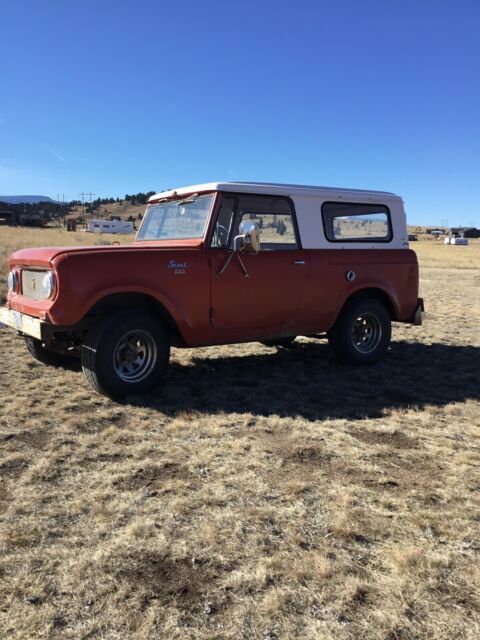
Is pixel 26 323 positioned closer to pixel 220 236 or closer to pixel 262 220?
pixel 220 236

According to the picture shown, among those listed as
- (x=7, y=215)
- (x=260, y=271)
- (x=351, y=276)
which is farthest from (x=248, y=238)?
(x=7, y=215)

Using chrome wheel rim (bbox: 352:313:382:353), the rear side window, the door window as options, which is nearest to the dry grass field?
→ chrome wheel rim (bbox: 352:313:382:353)

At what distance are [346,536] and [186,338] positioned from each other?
9.55ft

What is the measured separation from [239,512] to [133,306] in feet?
8.61

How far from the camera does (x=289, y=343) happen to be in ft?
26.3

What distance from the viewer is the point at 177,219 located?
6.05 metres

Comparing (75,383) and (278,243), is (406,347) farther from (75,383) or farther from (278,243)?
(75,383)

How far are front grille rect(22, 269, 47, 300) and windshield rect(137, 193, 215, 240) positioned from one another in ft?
5.14

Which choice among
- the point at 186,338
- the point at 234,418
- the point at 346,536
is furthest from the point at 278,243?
the point at 346,536

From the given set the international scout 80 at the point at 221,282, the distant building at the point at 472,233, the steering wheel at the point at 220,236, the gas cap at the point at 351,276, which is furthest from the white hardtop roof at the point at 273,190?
the distant building at the point at 472,233

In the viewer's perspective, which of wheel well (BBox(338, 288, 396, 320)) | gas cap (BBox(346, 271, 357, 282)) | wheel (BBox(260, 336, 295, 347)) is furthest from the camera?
wheel (BBox(260, 336, 295, 347))

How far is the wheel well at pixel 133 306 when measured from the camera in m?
4.94

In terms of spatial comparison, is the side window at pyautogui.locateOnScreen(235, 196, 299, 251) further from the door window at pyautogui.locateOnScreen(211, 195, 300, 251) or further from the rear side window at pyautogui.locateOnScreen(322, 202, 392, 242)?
the rear side window at pyautogui.locateOnScreen(322, 202, 392, 242)

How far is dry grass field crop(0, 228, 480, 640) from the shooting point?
2219 mm
